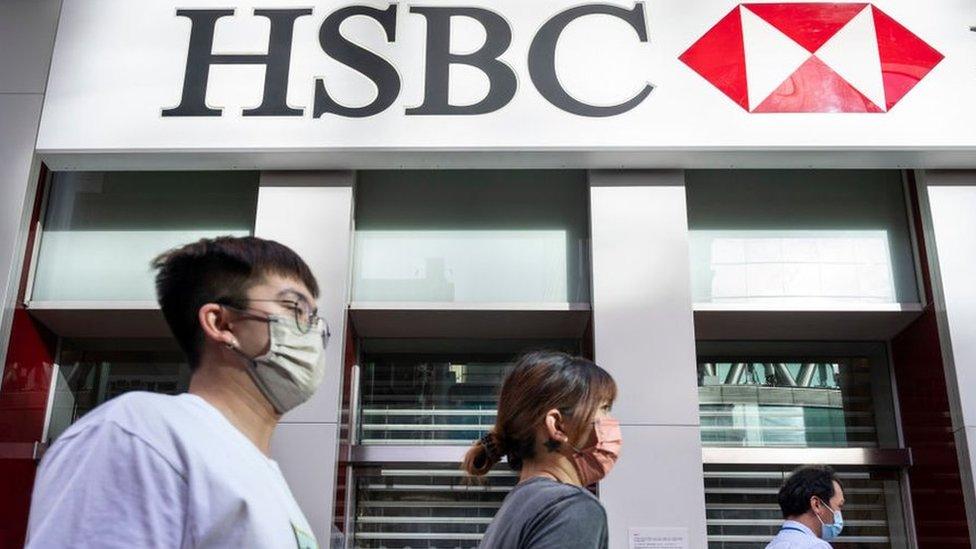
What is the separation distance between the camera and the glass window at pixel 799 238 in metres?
5.81

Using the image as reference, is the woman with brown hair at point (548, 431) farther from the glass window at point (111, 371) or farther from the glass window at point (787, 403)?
the glass window at point (111, 371)

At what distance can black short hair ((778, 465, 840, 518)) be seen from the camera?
4410 millimetres

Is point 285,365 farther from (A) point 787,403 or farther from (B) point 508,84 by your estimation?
(A) point 787,403

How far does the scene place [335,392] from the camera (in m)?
5.33

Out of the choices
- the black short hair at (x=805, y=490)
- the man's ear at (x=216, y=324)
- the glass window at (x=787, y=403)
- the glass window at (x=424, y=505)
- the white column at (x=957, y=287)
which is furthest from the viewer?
the glass window at (x=787, y=403)

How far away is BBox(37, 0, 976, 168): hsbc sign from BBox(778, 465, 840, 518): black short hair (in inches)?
80.1

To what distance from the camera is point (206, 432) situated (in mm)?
1333

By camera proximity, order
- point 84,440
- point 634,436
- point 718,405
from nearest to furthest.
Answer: point 84,440
point 634,436
point 718,405

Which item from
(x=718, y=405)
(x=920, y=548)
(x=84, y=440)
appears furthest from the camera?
(x=718, y=405)

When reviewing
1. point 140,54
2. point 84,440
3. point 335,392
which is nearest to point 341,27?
point 140,54

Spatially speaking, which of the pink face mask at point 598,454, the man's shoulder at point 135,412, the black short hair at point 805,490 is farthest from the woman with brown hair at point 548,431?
the black short hair at point 805,490

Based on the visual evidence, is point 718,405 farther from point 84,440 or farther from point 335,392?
point 84,440

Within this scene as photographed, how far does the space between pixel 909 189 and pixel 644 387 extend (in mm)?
2198

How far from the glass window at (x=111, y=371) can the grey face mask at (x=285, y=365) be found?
14.7ft
